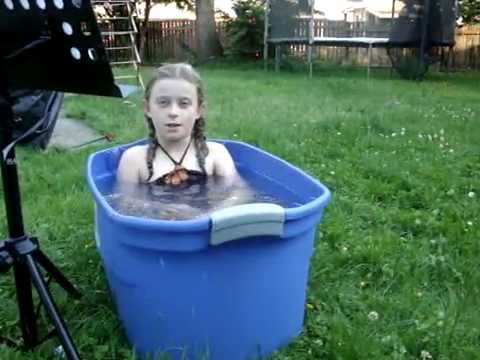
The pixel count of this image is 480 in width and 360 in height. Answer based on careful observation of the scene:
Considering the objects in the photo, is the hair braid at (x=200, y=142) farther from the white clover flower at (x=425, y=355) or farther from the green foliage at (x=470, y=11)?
the green foliage at (x=470, y=11)

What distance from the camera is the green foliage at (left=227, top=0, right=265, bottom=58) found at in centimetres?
1278

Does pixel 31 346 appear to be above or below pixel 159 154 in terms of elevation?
below

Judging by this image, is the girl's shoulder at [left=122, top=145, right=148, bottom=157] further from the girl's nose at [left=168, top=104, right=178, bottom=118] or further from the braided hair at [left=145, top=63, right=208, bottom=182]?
the girl's nose at [left=168, top=104, right=178, bottom=118]

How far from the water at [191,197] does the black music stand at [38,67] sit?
0.59m

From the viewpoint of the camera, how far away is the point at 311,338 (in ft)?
6.98

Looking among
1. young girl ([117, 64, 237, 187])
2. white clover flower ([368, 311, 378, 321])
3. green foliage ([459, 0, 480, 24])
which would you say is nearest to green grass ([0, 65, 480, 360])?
white clover flower ([368, 311, 378, 321])

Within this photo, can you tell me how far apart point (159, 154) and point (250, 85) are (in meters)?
5.78

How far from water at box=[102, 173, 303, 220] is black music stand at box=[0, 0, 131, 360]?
0.59 metres

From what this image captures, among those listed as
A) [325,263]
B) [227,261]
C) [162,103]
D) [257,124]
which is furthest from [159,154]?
[257,124]

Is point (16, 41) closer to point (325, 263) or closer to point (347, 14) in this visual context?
point (325, 263)

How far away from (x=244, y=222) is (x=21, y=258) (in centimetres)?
66

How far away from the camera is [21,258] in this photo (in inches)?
70.7

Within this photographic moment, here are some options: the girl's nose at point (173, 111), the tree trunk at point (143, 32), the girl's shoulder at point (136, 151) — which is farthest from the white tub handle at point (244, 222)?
the tree trunk at point (143, 32)

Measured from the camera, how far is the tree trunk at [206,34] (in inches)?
533
